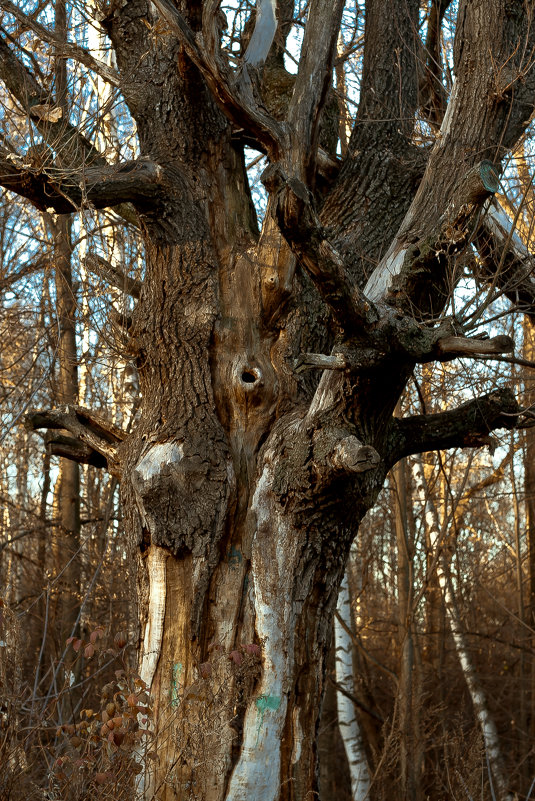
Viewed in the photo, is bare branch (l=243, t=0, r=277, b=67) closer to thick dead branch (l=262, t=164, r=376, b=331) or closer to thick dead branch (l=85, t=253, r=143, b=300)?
thick dead branch (l=262, t=164, r=376, b=331)

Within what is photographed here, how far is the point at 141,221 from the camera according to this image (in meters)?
4.95

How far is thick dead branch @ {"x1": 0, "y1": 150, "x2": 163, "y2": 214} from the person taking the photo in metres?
4.21

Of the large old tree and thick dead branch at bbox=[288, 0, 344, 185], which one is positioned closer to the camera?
the large old tree

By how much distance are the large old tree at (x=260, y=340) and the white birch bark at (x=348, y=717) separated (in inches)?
173

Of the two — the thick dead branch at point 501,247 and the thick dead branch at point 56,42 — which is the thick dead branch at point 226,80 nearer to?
the thick dead branch at point 56,42

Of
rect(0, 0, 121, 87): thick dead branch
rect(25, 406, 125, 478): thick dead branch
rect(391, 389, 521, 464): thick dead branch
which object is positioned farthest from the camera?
rect(0, 0, 121, 87): thick dead branch

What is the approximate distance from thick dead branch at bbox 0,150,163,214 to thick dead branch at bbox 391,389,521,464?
2.13 metres

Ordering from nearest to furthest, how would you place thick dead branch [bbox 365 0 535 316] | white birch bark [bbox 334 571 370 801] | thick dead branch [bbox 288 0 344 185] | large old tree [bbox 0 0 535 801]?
large old tree [bbox 0 0 535 801] → thick dead branch [bbox 365 0 535 316] → thick dead branch [bbox 288 0 344 185] → white birch bark [bbox 334 571 370 801]

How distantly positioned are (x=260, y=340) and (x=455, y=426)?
1314mm

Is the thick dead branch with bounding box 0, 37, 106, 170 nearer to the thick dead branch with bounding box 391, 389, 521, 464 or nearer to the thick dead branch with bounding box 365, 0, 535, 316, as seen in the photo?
the thick dead branch with bounding box 365, 0, 535, 316

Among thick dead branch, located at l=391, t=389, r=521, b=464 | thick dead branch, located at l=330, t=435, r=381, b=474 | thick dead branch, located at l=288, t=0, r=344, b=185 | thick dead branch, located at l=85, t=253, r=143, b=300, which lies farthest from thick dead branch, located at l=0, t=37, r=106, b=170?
thick dead branch, located at l=391, t=389, r=521, b=464

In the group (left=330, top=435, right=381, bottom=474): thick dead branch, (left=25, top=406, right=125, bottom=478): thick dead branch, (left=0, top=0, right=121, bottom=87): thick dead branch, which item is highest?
(left=0, top=0, right=121, bottom=87): thick dead branch

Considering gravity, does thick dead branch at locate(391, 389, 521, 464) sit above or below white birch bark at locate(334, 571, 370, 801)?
above

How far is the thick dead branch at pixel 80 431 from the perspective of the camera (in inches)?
197
